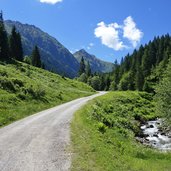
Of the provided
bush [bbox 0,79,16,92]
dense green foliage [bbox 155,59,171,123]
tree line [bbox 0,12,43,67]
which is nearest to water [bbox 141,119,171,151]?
dense green foliage [bbox 155,59,171,123]

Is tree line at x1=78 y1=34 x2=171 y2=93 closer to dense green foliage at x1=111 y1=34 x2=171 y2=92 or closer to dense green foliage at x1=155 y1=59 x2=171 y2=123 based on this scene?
dense green foliage at x1=111 y1=34 x2=171 y2=92

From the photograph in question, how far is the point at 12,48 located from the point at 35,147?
355 feet

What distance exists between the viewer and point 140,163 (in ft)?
63.7

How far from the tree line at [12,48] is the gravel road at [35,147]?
251 ft

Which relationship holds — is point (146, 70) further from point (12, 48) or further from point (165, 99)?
point (165, 99)

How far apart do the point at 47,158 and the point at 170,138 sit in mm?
29068

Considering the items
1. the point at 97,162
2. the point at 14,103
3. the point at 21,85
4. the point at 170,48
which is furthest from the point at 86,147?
the point at 170,48

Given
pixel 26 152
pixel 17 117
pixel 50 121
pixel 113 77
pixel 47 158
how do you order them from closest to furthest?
pixel 47 158 → pixel 26 152 → pixel 50 121 → pixel 17 117 → pixel 113 77

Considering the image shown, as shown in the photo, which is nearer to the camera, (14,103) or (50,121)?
(50,121)

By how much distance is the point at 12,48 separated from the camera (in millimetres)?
124062

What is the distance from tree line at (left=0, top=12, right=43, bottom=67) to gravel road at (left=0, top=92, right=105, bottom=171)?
3012 inches

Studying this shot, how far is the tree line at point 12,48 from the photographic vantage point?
340 ft

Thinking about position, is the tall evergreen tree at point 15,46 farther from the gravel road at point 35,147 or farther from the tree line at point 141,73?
the gravel road at point 35,147

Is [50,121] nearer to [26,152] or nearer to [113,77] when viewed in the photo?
[26,152]
